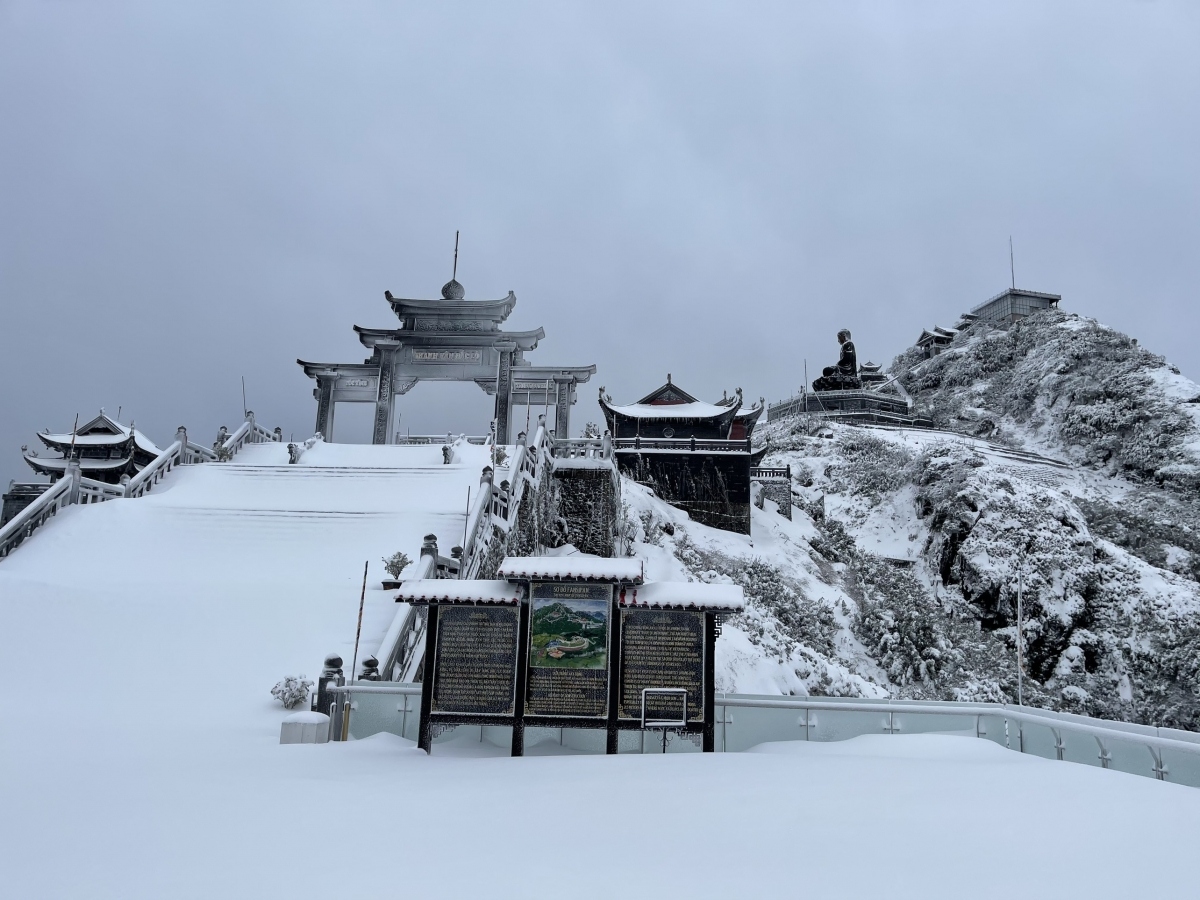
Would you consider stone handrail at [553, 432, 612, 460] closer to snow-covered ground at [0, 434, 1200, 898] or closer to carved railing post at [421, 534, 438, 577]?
carved railing post at [421, 534, 438, 577]

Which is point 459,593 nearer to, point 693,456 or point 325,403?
point 325,403

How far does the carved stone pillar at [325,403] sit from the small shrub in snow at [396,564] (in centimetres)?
1425

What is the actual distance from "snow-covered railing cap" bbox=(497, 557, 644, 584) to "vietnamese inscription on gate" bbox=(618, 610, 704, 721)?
0.47 m

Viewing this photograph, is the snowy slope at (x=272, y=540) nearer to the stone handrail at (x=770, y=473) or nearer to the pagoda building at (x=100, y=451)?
the stone handrail at (x=770, y=473)

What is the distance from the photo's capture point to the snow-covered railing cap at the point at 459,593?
845 cm

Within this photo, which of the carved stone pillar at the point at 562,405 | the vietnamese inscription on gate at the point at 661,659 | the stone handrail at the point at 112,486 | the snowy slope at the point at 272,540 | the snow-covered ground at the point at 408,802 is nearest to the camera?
the snow-covered ground at the point at 408,802

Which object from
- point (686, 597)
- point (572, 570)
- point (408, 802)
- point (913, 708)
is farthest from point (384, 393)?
point (408, 802)

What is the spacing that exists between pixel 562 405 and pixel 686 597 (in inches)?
698

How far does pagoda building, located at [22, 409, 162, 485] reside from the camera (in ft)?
125

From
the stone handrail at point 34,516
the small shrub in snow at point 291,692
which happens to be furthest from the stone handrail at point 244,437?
the small shrub in snow at point 291,692

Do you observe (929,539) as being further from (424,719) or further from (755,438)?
→ (424,719)

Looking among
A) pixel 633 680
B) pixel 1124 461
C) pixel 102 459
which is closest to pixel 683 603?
pixel 633 680

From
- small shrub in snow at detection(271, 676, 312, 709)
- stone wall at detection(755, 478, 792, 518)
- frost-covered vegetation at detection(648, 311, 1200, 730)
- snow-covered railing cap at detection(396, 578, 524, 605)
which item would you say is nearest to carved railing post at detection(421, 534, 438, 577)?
small shrub in snow at detection(271, 676, 312, 709)

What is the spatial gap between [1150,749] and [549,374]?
2102 cm
